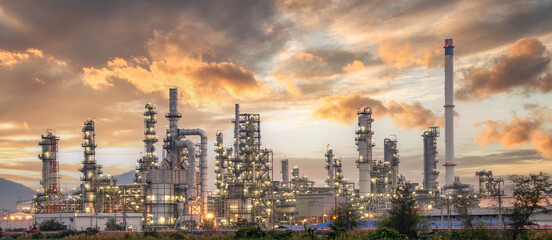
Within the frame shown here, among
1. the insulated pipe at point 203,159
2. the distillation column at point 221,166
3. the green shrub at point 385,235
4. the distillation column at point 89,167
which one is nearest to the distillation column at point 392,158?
the distillation column at point 221,166

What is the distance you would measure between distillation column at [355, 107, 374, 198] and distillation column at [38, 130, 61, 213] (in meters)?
57.7

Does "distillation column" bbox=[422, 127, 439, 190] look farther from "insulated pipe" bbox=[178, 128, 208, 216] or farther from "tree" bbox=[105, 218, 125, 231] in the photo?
"tree" bbox=[105, 218, 125, 231]

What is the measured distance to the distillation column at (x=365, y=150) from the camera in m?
116

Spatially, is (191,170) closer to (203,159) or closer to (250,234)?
(203,159)

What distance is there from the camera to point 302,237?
4331 cm

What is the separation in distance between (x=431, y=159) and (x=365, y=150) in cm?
3184

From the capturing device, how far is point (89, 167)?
367ft

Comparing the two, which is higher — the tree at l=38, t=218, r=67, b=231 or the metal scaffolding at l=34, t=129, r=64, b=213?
the metal scaffolding at l=34, t=129, r=64, b=213

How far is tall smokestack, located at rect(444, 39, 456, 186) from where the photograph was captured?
403ft

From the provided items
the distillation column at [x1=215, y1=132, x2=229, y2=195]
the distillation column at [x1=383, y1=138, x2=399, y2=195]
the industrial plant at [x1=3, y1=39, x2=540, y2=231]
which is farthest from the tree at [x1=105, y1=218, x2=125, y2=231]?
the distillation column at [x1=383, y1=138, x2=399, y2=195]

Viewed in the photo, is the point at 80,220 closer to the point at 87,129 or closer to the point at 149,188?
the point at 149,188

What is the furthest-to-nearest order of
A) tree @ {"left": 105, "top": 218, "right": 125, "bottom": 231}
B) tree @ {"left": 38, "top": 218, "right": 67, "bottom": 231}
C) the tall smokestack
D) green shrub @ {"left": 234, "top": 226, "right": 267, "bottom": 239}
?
the tall smokestack, tree @ {"left": 105, "top": 218, "right": 125, "bottom": 231}, tree @ {"left": 38, "top": 218, "right": 67, "bottom": 231}, green shrub @ {"left": 234, "top": 226, "right": 267, "bottom": 239}

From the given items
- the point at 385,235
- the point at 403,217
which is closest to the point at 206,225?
the point at 403,217

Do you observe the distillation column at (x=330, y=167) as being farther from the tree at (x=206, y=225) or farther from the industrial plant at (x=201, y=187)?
the tree at (x=206, y=225)
